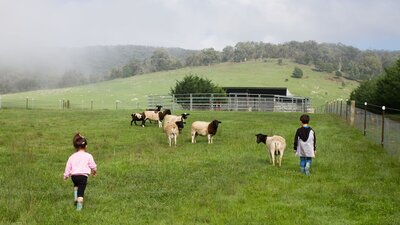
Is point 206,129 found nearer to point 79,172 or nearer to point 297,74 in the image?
point 79,172

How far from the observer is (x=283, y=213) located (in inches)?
387

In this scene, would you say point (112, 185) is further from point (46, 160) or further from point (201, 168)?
point (46, 160)

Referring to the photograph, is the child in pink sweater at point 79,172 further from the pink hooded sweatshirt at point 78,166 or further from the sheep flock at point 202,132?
the sheep flock at point 202,132

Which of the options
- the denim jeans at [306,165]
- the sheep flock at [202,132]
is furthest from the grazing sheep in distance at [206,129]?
the denim jeans at [306,165]

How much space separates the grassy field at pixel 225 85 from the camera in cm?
13075

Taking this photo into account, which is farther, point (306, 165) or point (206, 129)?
point (206, 129)

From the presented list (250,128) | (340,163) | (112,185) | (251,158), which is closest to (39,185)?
(112,185)

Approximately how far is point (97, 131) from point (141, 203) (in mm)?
17426

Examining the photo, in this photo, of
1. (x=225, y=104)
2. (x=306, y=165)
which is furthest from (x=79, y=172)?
(x=225, y=104)

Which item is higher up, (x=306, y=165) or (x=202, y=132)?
(x=202, y=132)

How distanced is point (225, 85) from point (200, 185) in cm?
11541

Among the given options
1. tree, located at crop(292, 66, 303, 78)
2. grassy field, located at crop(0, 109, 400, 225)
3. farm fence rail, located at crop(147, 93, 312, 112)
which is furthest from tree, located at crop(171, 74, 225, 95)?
tree, located at crop(292, 66, 303, 78)

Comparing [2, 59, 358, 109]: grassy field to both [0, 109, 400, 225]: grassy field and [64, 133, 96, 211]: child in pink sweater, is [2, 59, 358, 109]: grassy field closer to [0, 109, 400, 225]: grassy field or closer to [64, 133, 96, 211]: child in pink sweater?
[0, 109, 400, 225]: grassy field

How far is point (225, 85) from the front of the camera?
12750cm
